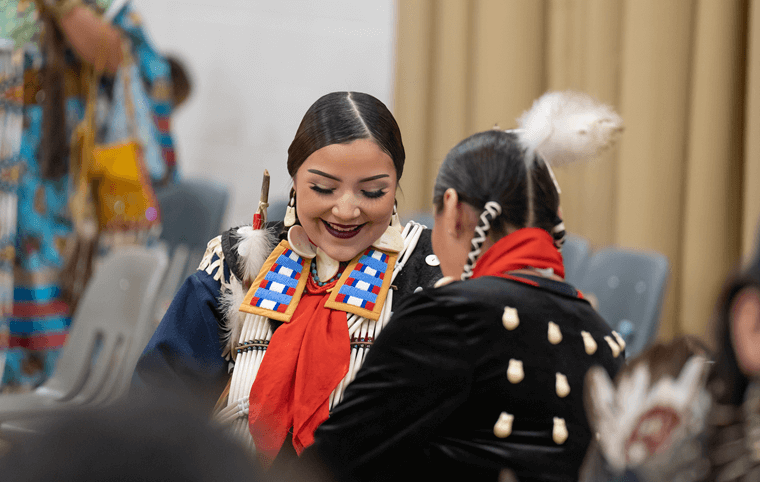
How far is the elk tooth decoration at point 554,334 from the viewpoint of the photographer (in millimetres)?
933

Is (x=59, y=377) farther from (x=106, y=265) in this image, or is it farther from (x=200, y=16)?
(x=200, y=16)

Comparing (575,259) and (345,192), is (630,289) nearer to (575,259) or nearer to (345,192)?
(575,259)

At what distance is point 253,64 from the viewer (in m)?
3.39

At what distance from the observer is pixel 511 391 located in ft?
3.03

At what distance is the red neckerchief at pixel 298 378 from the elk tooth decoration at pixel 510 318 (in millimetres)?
295

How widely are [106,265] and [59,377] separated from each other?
363 mm

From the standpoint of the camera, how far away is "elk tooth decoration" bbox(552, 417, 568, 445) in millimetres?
926

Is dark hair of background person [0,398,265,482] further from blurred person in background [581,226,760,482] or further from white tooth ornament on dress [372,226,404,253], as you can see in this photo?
white tooth ornament on dress [372,226,404,253]

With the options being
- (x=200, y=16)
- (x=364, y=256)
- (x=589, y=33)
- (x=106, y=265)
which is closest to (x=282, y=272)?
(x=364, y=256)

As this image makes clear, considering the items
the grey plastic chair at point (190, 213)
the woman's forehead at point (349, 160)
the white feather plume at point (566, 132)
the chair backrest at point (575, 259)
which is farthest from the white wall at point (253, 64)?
the white feather plume at point (566, 132)

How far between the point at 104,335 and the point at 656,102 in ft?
5.99

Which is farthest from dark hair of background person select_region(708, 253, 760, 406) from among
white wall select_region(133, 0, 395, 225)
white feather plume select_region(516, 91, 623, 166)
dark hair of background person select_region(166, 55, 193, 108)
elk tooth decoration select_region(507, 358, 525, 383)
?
dark hair of background person select_region(166, 55, 193, 108)

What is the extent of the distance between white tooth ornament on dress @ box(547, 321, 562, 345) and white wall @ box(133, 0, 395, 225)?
2073mm

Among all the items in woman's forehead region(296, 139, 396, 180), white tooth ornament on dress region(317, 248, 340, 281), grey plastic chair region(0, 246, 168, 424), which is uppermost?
woman's forehead region(296, 139, 396, 180)
